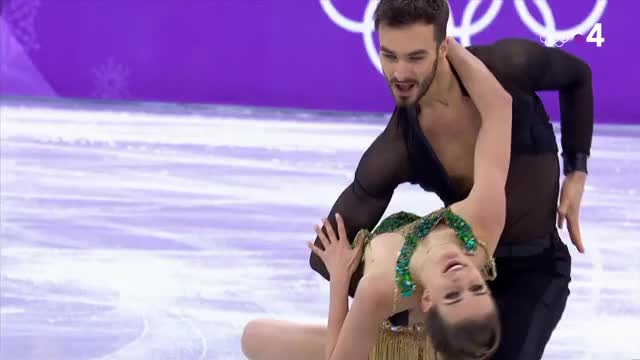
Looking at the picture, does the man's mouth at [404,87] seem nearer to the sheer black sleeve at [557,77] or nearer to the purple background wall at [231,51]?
the sheer black sleeve at [557,77]

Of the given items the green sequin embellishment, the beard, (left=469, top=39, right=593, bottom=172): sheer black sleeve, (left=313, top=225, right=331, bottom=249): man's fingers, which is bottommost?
(left=313, top=225, right=331, bottom=249): man's fingers

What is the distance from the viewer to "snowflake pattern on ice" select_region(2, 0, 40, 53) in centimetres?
862

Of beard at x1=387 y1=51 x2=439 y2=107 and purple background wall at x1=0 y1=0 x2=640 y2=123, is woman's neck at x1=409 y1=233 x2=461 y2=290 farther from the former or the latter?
purple background wall at x1=0 y1=0 x2=640 y2=123

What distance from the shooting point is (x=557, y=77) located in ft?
10.3

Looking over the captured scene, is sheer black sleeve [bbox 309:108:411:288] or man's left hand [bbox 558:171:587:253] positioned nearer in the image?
sheer black sleeve [bbox 309:108:411:288]

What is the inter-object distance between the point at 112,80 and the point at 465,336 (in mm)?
6237

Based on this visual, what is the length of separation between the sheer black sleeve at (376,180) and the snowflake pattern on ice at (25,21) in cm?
594

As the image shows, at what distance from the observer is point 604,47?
7.53 m

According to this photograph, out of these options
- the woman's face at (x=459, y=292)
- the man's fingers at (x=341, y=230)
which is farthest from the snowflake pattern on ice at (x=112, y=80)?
the woman's face at (x=459, y=292)

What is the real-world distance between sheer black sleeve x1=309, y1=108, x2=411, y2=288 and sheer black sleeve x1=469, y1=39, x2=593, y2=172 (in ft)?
0.93

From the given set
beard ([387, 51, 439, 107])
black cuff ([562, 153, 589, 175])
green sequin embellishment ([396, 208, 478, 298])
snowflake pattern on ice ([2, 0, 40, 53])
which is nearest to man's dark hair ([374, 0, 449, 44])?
beard ([387, 51, 439, 107])

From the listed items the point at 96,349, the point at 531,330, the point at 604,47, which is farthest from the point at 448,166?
the point at 604,47

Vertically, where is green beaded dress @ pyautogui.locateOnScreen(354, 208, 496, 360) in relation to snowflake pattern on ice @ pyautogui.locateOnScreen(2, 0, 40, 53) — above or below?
above

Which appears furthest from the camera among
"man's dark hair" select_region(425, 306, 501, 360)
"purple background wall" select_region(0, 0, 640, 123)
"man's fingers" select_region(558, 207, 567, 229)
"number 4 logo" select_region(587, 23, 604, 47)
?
"purple background wall" select_region(0, 0, 640, 123)
